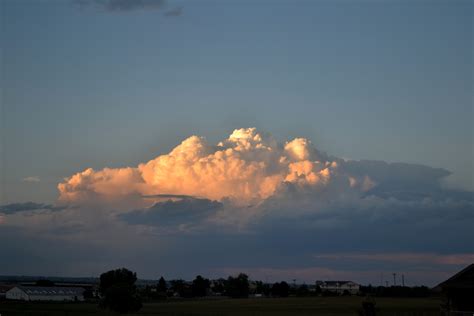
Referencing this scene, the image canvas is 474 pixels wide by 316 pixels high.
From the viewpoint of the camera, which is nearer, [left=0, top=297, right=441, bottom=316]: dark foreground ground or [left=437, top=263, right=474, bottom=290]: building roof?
[left=437, top=263, right=474, bottom=290]: building roof

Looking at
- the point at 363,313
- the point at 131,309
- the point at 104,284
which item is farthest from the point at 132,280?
the point at 363,313

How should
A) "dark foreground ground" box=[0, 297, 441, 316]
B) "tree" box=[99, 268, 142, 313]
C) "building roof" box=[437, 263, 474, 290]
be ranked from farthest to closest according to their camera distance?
"tree" box=[99, 268, 142, 313] < "dark foreground ground" box=[0, 297, 441, 316] < "building roof" box=[437, 263, 474, 290]

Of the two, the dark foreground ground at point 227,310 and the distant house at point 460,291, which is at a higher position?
the distant house at point 460,291

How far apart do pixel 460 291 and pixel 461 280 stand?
37.0 inches

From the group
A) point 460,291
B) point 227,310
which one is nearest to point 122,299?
point 227,310

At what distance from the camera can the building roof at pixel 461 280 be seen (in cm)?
4209

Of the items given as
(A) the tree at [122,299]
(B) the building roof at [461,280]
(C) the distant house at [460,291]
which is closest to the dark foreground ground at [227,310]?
(A) the tree at [122,299]

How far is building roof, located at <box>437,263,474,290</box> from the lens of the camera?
1657 inches

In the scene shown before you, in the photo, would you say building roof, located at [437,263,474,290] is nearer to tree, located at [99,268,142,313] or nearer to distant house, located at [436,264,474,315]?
distant house, located at [436,264,474,315]

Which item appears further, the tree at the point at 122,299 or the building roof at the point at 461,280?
the tree at the point at 122,299

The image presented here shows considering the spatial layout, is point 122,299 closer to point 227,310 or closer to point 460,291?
point 227,310

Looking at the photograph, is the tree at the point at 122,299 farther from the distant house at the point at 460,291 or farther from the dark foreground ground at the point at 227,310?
the distant house at the point at 460,291

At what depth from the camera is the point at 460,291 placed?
4328cm

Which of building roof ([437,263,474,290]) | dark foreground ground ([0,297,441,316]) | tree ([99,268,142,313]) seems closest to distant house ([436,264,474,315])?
building roof ([437,263,474,290])
